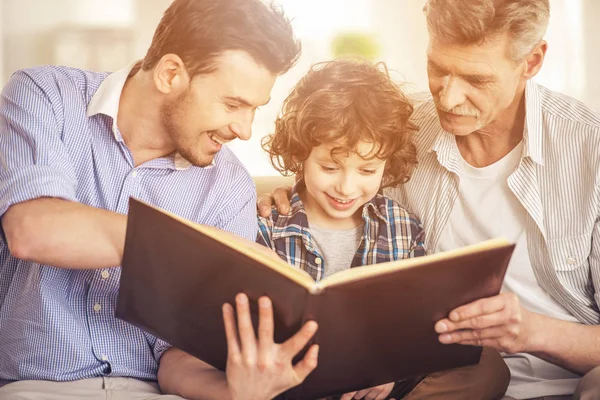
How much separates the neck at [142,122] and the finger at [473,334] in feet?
2.55

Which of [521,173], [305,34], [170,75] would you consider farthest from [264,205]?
[305,34]

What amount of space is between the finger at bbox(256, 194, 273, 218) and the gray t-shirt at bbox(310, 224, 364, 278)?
12 centimetres

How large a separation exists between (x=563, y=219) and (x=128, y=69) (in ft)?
3.59

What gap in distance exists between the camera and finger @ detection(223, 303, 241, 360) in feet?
4.08

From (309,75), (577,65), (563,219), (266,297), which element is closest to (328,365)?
(266,297)

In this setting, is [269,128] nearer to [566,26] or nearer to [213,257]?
[566,26]

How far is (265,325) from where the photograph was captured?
1.20 meters

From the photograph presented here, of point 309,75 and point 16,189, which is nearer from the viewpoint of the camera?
point 16,189

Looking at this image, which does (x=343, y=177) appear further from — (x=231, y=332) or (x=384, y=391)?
(x=231, y=332)

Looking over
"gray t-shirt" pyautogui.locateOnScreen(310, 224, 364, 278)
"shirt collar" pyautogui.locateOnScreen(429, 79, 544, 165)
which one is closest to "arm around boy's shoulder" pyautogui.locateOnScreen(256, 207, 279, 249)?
"gray t-shirt" pyautogui.locateOnScreen(310, 224, 364, 278)

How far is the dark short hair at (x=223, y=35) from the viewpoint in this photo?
1677 millimetres

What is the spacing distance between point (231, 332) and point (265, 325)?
0.25 feet

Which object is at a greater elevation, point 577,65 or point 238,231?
point 577,65

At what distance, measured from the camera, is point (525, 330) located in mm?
1555
